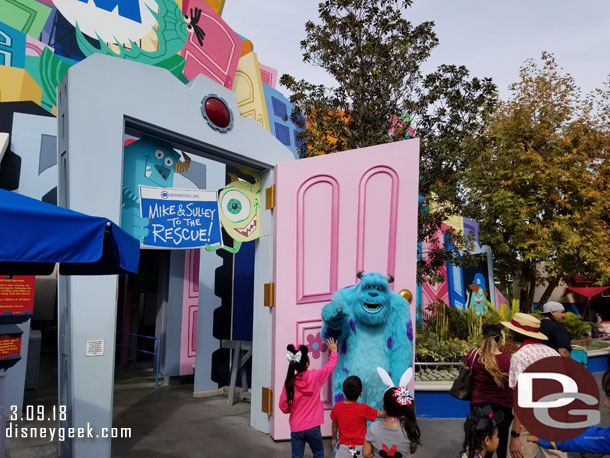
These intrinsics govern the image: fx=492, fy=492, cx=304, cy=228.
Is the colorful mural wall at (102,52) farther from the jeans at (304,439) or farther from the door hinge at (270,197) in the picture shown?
the jeans at (304,439)

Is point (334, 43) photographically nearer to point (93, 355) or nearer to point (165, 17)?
point (165, 17)

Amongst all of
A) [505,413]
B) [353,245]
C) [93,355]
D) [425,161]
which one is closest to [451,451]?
[505,413]

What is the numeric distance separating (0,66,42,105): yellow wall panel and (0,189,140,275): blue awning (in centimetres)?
527

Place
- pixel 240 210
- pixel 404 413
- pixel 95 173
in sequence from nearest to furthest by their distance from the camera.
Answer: pixel 404 413 < pixel 95 173 < pixel 240 210

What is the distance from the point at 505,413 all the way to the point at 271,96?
8510mm

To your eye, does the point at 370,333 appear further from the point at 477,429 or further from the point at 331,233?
the point at 477,429

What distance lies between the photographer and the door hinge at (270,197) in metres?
5.95

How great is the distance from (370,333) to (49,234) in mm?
3289

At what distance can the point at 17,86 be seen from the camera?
723 cm

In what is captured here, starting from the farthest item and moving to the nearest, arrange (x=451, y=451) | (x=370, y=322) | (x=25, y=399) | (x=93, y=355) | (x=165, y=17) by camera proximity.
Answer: (x=165, y=17)
(x=25, y=399)
(x=451, y=451)
(x=370, y=322)
(x=93, y=355)

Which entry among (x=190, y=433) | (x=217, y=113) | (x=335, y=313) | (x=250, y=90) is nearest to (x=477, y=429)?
(x=335, y=313)

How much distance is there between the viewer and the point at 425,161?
26.5 ft

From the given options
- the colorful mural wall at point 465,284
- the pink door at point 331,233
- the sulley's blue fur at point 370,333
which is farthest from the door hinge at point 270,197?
the colorful mural wall at point 465,284

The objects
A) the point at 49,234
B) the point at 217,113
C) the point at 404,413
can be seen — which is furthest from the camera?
the point at 217,113
